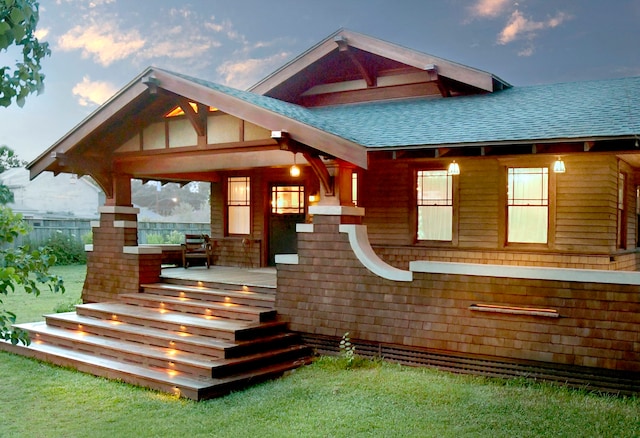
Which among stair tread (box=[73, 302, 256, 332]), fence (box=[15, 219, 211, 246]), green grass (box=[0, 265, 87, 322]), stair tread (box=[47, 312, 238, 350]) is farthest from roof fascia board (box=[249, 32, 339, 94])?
fence (box=[15, 219, 211, 246])

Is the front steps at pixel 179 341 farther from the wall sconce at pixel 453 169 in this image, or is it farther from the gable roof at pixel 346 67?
the gable roof at pixel 346 67

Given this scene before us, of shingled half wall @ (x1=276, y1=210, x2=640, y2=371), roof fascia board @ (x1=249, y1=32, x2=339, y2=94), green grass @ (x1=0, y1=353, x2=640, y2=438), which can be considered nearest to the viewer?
green grass @ (x1=0, y1=353, x2=640, y2=438)

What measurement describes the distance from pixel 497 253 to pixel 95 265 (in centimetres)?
739

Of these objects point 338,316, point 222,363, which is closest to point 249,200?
point 338,316

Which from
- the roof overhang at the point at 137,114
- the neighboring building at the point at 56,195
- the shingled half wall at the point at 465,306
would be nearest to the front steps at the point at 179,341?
the shingled half wall at the point at 465,306

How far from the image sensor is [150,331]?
8.24m

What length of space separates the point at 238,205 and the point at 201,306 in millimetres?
4261

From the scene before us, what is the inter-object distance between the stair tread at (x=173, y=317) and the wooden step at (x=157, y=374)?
2.61 feet

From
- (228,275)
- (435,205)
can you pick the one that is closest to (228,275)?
(228,275)

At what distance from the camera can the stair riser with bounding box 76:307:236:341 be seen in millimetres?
7662

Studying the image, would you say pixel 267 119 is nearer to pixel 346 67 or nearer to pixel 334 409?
pixel 334 409

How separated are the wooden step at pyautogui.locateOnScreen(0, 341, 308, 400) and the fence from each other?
11978mm

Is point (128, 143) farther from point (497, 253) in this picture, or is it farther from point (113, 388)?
point (497, 253)

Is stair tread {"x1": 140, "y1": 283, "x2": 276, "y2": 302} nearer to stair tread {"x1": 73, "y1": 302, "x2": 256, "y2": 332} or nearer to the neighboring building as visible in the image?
stair tread {"x1": 73, "y1": 302, "x2": 256, "y2": 332}
